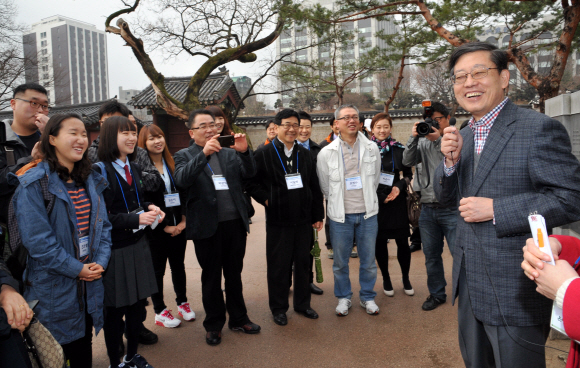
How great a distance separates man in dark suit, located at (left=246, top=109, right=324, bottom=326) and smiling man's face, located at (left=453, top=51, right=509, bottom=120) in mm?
1947

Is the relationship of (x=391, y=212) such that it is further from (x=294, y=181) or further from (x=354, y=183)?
(x=294, y=181)

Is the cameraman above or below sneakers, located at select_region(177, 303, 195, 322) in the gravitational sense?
above

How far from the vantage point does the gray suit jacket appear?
5.06 feet

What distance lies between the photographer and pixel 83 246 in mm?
2301

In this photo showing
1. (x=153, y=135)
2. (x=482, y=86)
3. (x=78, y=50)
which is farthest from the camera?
(x=78, y=50)

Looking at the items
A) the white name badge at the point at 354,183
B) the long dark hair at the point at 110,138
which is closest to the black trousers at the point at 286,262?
the white name badge at the point at 354,183

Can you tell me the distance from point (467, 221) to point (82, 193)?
2.18m

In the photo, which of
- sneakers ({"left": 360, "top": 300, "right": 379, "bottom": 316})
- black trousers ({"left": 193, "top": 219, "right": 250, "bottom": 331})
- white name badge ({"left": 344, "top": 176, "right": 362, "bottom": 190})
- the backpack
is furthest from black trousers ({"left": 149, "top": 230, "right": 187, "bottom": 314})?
sneakers ({"left": 360, "top": 300, "right": 379, "bottom": 316})

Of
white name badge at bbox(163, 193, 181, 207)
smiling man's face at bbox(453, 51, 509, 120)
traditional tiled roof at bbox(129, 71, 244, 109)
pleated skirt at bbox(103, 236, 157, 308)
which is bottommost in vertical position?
pleated skirt at bbox(103, 236, 157, 308)

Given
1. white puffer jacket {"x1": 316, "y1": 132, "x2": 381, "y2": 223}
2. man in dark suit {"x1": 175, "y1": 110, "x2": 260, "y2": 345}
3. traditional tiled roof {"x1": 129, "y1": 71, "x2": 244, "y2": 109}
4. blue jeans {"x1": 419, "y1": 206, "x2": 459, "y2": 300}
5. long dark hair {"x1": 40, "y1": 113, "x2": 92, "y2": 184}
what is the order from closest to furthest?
1. long dark hair {"x1": 40, "y1": 113, "x2": 92, "y2": 184}
2. man in dark suit {"x1": 175, "y1": 110, "x2": 260, "y2": 345}
3. white puffer jacket {"x1": 316, "y1": 132, "x2": 381, "y2": 223}
4. blue jeans {"x1": 419, "y1": 206, "x2": 459, "y2": 300}
5. traditional tiled roof {"x1": 129, "y1": 71, "x2": 244, "y2": 109}

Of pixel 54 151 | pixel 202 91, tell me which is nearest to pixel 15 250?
pixel 54 151

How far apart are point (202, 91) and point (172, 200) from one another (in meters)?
17.6

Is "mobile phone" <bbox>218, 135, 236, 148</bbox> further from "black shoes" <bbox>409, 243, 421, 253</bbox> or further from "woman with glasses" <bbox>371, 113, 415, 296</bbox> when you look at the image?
"black shoes" <bbox>409, 243, 421, 253</bbox>

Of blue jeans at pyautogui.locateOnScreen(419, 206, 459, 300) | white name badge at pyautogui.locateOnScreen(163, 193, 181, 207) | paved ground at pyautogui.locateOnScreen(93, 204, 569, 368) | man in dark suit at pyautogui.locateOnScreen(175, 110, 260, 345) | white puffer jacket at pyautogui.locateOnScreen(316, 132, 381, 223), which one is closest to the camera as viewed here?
paved ground at pyautogui.locateOnScreen(93, 204, 569, 368)
